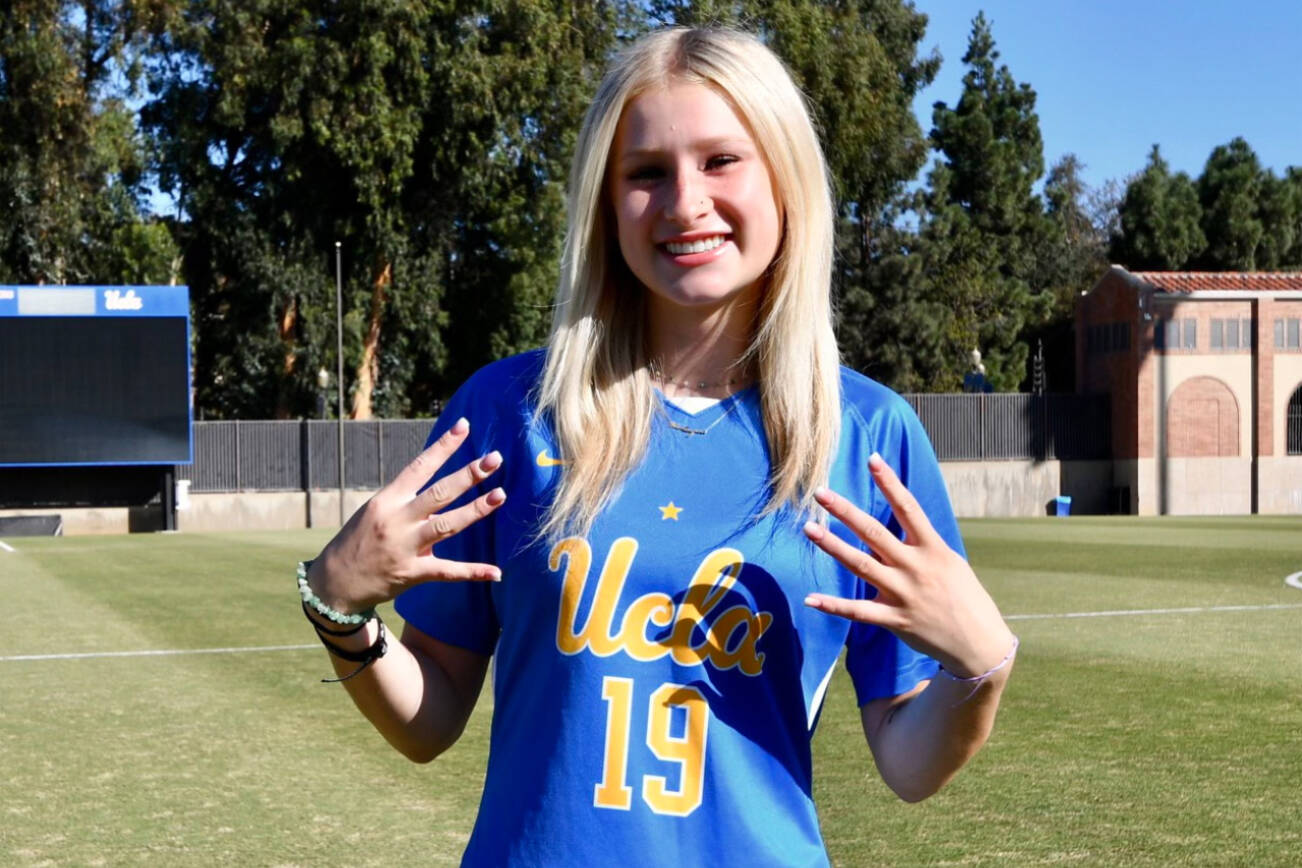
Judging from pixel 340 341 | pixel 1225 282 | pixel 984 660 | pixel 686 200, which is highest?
pixel 1225 282

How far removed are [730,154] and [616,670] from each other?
2.45ft

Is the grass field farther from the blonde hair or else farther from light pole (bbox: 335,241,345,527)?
light pole (bbox: 335,241,345,527)

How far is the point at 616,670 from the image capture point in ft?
6.91

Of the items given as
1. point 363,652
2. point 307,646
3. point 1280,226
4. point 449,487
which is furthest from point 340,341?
point 1280,226

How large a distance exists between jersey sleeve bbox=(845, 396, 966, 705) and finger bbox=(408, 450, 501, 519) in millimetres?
536

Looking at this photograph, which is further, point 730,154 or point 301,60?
point 301,60

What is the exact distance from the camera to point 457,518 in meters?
A: 2.13

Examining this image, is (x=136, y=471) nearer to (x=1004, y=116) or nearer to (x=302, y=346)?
(x=302, y=346)

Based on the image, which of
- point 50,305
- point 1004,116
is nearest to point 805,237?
point 50,305

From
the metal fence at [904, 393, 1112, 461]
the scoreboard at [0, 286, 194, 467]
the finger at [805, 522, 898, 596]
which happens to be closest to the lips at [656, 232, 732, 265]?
the finger at [805, 522, 898, 596]

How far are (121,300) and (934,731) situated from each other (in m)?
35.3

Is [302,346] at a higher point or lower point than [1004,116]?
lower

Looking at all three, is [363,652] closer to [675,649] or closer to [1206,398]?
[675,649]

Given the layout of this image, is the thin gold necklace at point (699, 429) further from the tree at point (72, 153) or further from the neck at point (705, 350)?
the tree at point (72, 153)
